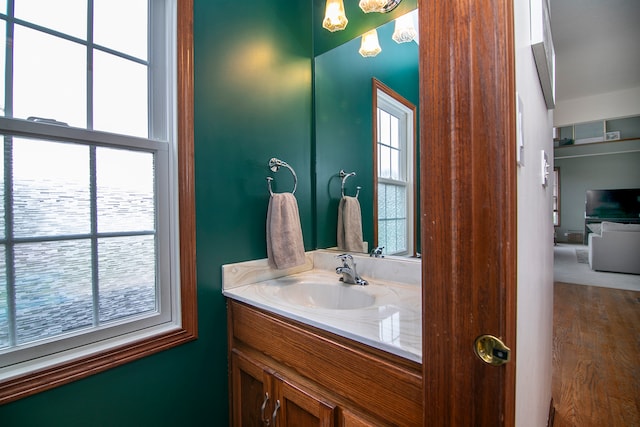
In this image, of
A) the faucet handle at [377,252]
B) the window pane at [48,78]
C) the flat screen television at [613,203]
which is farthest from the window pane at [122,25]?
the flat screen television at [613,203]

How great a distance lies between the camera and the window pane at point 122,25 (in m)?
1.03

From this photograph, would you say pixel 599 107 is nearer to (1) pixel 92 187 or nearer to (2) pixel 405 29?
(2) pixel 405 29

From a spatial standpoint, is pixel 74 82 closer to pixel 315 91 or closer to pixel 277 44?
pixel 277 44

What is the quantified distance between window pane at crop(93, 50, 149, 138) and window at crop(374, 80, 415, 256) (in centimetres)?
109

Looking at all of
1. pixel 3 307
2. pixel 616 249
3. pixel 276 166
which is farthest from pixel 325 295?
pixel 616 249

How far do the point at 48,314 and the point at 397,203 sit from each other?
56.9 inches

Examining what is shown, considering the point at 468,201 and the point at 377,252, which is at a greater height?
the point at 468,201

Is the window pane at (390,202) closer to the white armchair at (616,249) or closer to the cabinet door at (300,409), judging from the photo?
the cabinet door at (300,409)

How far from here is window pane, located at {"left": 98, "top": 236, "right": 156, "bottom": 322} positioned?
1019 mm

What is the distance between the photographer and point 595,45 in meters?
3.37

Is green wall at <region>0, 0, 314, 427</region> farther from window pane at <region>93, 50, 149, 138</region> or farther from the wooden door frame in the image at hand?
the wooden door frame

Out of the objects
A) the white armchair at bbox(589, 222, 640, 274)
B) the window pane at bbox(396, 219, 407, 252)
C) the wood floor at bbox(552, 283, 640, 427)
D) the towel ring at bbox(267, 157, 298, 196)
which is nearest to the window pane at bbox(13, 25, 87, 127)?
the towel ring at bbox(267, 157, 298, 196)

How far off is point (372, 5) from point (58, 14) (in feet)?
4.06

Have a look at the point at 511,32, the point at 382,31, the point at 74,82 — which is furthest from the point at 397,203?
the point at 74,82
